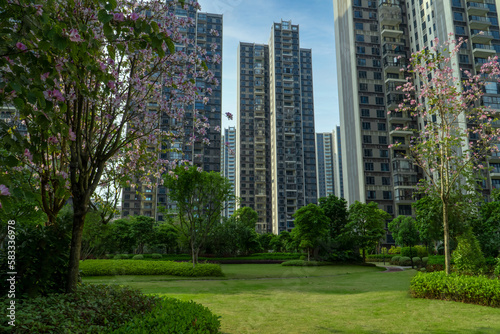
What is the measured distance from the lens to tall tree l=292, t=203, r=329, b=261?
35.2 meters

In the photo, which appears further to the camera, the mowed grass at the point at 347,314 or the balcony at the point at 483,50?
the balcony at the point at 483,50

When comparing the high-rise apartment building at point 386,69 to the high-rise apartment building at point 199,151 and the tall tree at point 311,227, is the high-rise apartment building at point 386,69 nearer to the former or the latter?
the tall tree at point 311,227

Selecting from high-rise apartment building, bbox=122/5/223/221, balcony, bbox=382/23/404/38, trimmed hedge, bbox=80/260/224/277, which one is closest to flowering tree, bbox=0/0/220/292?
trimmed hedge, bbox=80/260/224/277

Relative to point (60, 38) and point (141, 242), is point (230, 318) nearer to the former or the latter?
point (60, 38)

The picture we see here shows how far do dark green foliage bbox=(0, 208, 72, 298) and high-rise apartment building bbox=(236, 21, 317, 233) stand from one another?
9195 cm

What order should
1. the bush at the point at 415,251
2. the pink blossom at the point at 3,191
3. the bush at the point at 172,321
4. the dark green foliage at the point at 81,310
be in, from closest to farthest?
the pink blossom at the point at 3,191 → the dark green foliage at the point at 81,310 → the bush at the point at 172,321 → the bush at the point at 415,251

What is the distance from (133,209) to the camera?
3172 inches

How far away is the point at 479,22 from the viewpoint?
56.7 meters

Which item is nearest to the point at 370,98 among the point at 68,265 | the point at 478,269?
the point at 478,269

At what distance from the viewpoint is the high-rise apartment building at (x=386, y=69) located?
188ft

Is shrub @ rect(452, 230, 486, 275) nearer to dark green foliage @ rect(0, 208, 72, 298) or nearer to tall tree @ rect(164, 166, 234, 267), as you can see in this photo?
tall tree @ rect(164, 166, 234, 267)

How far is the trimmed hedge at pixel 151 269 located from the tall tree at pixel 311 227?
1437 cm

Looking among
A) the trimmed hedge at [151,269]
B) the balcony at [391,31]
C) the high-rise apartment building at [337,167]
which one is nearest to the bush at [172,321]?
the trimmed hedge at [151,269]

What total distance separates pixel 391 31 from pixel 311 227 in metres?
47.9
